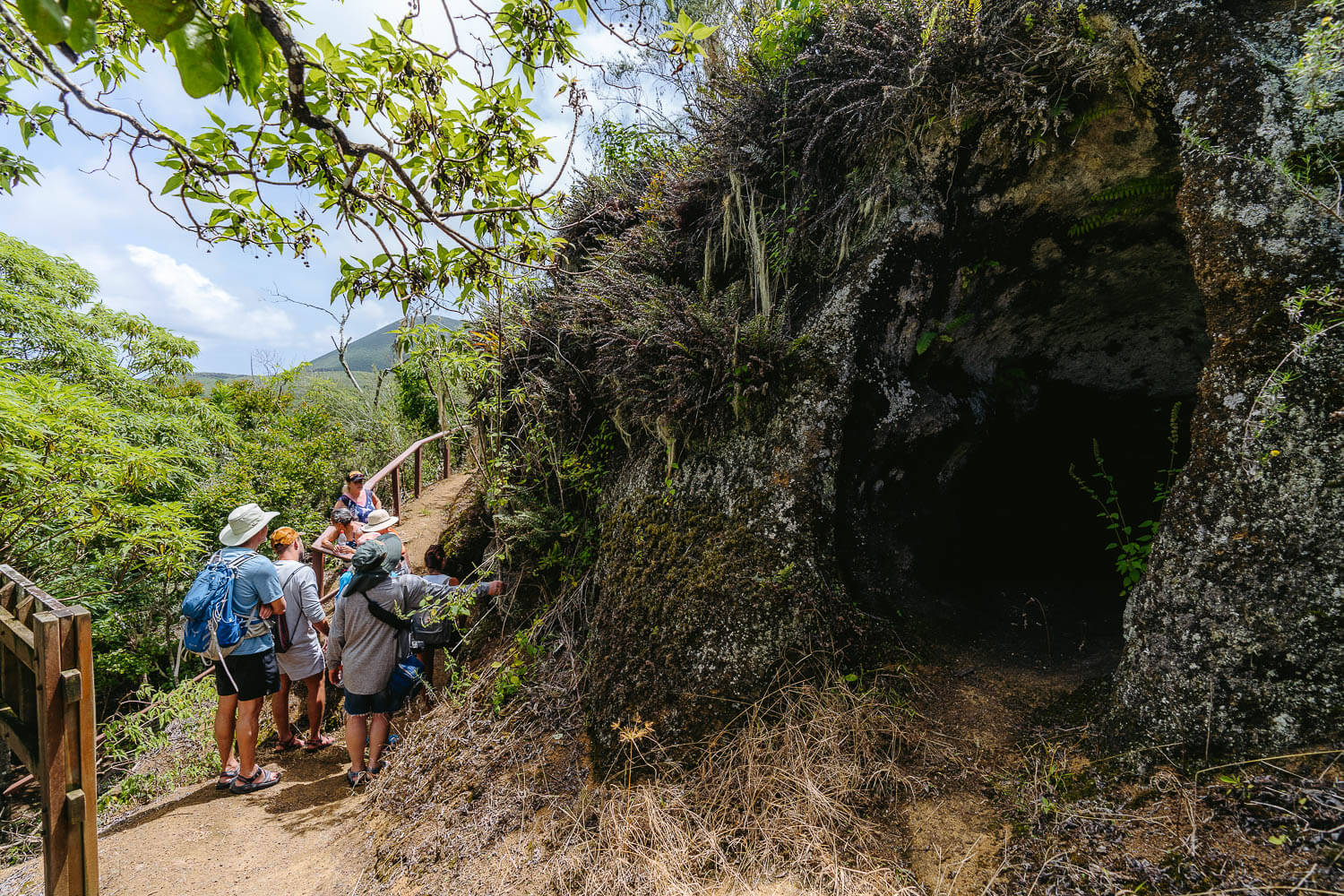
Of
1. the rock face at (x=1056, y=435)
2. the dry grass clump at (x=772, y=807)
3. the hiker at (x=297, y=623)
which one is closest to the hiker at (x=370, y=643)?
the hiker at (x=297, y=623)

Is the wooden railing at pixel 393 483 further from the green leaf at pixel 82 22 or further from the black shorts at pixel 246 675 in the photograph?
the green leaf at pixel 82 22

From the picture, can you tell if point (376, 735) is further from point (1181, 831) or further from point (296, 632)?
point (1181, 831)

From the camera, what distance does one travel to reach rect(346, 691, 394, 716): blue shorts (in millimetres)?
4273

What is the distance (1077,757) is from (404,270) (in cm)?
380

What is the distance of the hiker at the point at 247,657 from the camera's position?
4.09 meters

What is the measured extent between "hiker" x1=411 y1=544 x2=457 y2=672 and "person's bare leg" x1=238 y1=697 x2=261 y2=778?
1141mm

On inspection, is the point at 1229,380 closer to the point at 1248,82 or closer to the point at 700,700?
the point at 1248,82

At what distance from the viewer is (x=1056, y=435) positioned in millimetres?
5039

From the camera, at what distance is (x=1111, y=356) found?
15.0 feet

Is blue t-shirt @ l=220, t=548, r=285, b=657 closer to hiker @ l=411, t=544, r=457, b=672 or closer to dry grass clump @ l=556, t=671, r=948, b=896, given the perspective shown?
hiker @ l=411, t=544, r=457, b=672

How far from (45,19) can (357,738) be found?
188 inches

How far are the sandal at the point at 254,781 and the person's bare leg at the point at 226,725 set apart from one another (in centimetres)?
16

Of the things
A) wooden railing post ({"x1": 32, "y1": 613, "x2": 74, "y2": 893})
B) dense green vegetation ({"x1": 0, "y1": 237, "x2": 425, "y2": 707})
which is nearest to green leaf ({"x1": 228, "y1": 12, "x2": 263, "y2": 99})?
wooden railing post ({"x1": 32, "y1": 613, "x2": 74, "y2": 893})

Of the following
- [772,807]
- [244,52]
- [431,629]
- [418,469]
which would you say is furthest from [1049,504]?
[418,469]
